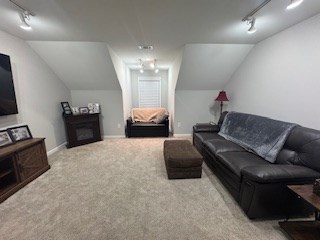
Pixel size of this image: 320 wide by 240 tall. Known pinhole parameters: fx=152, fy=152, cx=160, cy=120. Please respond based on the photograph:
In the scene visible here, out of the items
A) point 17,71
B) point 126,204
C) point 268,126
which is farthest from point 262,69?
point 17,71

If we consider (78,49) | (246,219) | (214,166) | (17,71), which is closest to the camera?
(246,219)

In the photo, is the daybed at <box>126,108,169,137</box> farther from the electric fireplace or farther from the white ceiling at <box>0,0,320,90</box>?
the white ceiling at <box>0,0,320,90</box>

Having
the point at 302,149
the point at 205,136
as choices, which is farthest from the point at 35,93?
the point at 302,149

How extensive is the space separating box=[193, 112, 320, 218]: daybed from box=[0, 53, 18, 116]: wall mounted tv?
3410mm

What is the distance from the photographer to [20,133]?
2.61 meters

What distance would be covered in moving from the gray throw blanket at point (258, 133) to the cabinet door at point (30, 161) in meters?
3.51

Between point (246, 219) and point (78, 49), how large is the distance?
4094mm

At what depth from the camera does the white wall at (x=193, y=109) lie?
182 inches

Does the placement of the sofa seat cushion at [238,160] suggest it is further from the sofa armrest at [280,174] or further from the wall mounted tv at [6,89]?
the wall mounted tv at [6,89]

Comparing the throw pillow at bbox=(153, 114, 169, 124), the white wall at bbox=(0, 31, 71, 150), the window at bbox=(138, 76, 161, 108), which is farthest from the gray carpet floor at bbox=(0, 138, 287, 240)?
the window at bbox=(138, 76, 161, 108)

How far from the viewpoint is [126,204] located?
1920 millimetres

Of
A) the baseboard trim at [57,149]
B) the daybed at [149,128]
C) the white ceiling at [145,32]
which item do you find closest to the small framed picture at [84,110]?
the white ceiling at [145,32]

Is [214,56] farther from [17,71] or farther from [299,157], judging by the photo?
[17,71]

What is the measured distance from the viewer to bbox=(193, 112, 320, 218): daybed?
1.57m
